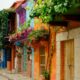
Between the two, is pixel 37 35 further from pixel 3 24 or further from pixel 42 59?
pixel 3 24

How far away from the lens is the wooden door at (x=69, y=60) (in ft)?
50.4

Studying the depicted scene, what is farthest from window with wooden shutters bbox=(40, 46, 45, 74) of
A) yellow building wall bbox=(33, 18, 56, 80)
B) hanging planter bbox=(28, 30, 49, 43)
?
hanging planter bbox=(28, 30, 49, 43)

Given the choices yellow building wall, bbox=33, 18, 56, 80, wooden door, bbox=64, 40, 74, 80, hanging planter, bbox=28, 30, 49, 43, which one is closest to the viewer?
wooden door, bbox=64, 40, 74, 80

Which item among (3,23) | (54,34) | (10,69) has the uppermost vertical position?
(3,23)

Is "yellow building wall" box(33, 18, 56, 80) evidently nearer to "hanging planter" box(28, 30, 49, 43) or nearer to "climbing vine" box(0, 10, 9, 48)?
"hanging planter" box(28, 30, 49, 43)

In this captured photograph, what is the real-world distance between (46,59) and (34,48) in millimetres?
2569

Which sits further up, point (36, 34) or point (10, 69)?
point (36, 34)

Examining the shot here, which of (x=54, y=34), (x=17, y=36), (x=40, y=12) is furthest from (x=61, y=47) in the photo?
(x=17, y=36)

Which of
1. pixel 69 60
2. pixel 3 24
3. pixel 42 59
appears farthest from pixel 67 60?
pixel 3 24

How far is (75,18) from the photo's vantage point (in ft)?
44.7

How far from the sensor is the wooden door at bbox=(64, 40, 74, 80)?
50.4 feet

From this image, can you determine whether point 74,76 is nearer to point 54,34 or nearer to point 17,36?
point 54,34

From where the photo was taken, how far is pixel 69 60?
51.3 ft

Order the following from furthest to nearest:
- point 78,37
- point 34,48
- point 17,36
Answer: point 17,36, point 34,48, point 78,37
